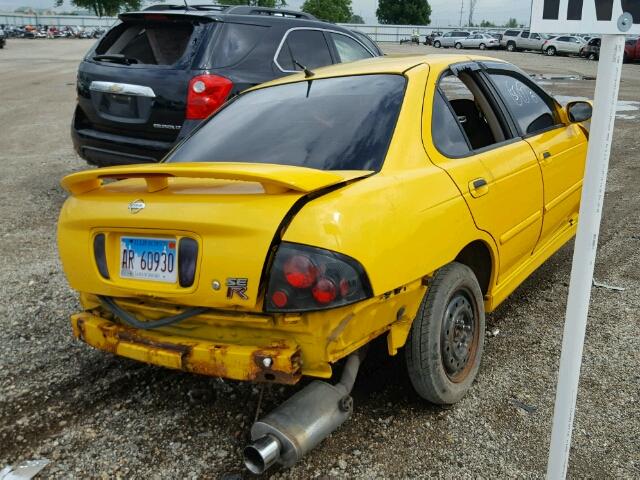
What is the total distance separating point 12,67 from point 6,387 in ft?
81.5

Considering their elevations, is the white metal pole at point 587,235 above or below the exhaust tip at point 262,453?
above

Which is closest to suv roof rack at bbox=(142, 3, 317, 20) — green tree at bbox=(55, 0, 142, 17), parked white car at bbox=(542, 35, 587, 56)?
parked white car at bbox=(542, 35, 587, 56)

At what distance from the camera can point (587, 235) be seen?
1993 millimetres

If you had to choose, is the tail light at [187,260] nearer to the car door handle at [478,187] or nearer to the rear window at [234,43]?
the car door handle at [478,187]

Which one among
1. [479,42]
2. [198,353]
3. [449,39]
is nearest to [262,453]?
[198,353]

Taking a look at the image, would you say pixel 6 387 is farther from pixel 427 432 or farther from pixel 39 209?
pixel 39 209

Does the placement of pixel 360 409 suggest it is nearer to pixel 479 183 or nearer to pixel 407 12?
pixel 479 183

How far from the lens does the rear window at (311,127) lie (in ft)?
9.50

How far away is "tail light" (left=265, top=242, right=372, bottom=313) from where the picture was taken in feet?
7.56

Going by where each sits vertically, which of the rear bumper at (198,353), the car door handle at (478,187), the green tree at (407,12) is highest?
the green tree at (407,12)

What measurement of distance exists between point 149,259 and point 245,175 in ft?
1.82

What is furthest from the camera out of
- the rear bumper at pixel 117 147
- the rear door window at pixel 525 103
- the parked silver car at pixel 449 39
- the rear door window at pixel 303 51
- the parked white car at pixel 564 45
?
the parked silver car at pixel 449 39

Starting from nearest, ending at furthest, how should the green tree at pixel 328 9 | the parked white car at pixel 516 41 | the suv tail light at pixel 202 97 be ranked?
the suv tail light at pixel 202 97 → the parked white car at pixel 516 41 → the green tree at pixel 328 9

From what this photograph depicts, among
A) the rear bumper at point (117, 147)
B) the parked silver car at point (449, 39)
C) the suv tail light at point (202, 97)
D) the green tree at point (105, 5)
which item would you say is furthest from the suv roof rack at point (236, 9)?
the green tree at point (105, 5)
